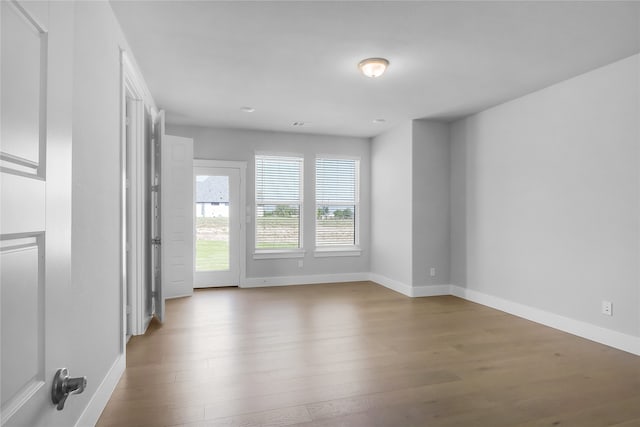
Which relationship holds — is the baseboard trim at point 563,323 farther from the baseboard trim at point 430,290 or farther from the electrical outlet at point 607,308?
the baseboard trim at point 430,290

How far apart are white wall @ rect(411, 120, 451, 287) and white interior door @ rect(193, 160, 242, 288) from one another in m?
2.80

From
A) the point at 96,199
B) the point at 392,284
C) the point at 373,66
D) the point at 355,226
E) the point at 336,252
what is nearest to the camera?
the point at 96,199

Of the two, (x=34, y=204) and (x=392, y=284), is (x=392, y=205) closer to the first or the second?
(x=392, y=284)

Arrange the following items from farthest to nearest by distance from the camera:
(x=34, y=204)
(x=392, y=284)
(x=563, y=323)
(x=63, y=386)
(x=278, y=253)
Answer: (x=278, y=253)
(x=392, y=284)
(x=563, y=323)
(x=63, y=386)
(x=34, y=204)

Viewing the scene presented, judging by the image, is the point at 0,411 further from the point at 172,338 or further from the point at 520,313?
the point at 520,313

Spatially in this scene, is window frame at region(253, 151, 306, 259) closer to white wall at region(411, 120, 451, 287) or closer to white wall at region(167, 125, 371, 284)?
white wall at region(167, 125, 371, 284)

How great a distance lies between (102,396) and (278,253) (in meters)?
4.03

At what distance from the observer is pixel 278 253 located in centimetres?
622

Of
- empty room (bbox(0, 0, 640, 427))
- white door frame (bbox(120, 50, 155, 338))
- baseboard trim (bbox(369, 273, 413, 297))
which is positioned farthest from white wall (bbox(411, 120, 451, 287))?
white door frame (bbox(120, 50, 155, 338))

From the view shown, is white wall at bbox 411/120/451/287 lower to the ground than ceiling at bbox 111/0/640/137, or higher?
lower

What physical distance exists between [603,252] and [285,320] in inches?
126

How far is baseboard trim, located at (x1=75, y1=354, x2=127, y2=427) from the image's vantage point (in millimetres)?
1993

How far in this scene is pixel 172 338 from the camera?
3566 mm

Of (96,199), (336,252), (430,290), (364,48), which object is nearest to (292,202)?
(336,252)
